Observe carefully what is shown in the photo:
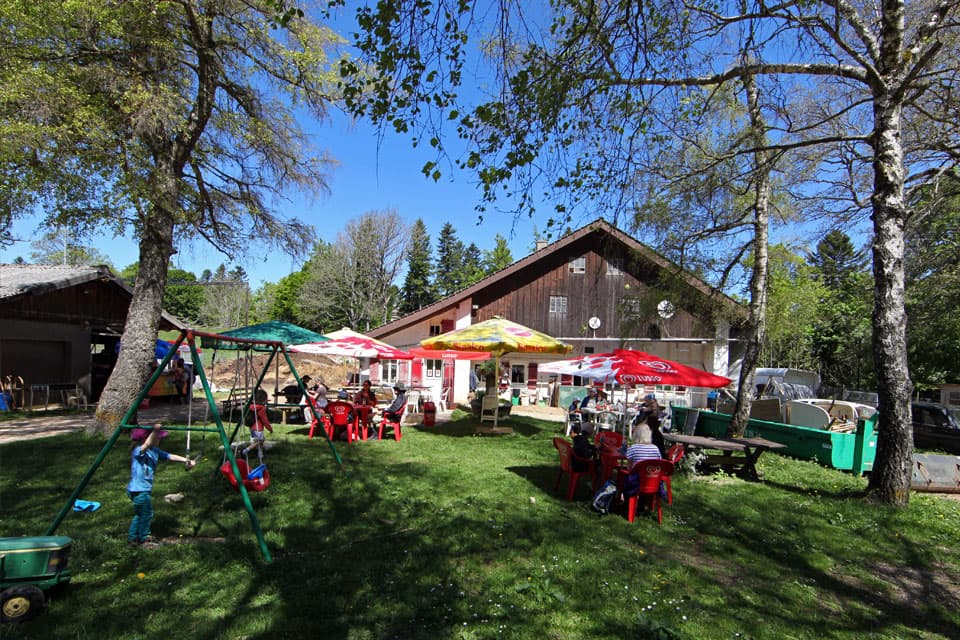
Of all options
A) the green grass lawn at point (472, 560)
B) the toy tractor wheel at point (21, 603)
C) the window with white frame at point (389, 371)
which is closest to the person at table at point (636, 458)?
the green grass lawn at point (472, 560)

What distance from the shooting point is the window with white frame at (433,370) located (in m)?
22.9

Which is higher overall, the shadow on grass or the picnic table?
the picnic table

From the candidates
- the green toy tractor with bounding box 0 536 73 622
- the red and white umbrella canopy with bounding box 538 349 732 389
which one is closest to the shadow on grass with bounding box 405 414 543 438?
the red and white umbrella canopy with bounding box 538 349 732 389

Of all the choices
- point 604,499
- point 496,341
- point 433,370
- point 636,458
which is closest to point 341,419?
point 496,341

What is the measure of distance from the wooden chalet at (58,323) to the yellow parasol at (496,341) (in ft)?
39.8

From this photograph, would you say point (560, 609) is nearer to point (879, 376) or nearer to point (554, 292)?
point (879, 376)

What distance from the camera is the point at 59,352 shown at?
17688 mm

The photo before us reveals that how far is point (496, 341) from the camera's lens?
12.5 meters

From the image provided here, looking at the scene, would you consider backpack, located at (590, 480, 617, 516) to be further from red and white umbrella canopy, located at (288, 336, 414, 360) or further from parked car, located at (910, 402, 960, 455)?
parked car, located at (910, 402, 960, 455)

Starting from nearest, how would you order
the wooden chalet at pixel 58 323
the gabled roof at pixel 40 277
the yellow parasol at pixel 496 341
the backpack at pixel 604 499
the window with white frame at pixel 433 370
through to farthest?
the backpack at pixel 604 499 < the yellow parasol at pixel 496 341 < the gabled roof at pixel 40 277 < the wooden chalet at pixel 58 323 < the window with white frame at pixel 433 370

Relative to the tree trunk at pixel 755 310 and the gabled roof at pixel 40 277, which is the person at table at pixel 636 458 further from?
the gabled roof at pixel 40 277

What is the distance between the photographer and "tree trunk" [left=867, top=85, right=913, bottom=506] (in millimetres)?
7645

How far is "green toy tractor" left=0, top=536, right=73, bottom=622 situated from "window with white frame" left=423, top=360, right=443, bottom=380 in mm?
18869

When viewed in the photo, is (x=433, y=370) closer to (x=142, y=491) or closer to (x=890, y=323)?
(x=890, y=323)
